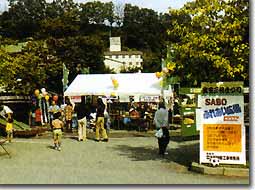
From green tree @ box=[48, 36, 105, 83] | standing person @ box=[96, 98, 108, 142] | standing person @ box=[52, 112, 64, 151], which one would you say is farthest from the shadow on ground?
green tree @ box=[48, 36, 105, 83]

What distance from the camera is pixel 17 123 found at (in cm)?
1641

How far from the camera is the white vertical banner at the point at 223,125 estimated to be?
8.66 meters

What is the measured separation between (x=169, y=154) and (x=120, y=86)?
7264 mm

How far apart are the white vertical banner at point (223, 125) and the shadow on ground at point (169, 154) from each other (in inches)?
34.3

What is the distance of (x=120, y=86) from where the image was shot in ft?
59.5

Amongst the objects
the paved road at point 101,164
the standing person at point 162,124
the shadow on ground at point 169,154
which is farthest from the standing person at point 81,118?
the standing person at point 162,124

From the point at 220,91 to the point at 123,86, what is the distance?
9.50 meters

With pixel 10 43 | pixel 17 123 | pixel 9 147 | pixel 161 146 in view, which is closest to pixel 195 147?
pixel 161 146

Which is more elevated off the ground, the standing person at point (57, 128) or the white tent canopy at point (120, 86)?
the white tent canopy at point (120, 86)

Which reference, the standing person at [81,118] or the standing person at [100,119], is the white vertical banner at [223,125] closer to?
the standing person at [100,119]

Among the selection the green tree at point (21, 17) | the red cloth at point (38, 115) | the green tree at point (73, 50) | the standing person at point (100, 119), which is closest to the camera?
the green tree at point (21, 17)

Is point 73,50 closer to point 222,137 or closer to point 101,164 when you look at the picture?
point 101,164

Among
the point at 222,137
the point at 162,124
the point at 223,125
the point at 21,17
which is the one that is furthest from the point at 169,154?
the point at 21,17

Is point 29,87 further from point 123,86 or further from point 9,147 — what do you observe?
point 9,147
